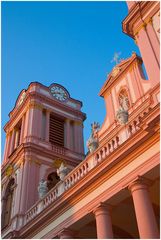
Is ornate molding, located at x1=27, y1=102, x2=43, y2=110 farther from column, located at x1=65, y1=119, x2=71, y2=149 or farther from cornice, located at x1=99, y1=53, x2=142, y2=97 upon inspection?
cornice, located at x1=99, y1=53, x2=142, y2=97

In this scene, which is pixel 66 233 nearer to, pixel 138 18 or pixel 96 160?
pixel 96 160

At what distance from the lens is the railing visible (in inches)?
474

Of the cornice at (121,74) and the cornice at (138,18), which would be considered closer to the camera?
the cornice at (138,18)

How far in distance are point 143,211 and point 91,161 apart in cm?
395

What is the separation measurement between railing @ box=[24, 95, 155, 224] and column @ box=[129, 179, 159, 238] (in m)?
1.72

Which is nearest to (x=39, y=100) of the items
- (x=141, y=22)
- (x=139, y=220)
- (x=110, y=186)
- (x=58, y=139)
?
(x=58, y=139)

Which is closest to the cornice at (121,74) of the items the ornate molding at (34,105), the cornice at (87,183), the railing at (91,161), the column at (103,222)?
the ornate molding at (34,105)

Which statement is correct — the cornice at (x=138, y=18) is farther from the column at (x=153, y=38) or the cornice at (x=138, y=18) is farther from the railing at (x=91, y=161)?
the railing at (x=91, y=161)

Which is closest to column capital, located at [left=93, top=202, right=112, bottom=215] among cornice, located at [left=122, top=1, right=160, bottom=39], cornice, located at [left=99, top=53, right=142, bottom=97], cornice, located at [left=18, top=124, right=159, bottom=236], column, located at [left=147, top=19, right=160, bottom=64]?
cornice, located at [left=18, top=124, right=159, bottom=236]

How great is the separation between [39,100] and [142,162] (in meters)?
15.7

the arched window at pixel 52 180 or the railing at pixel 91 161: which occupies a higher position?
the arched window at pixel 52 180

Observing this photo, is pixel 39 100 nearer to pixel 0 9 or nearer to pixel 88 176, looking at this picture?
pixel 88 176

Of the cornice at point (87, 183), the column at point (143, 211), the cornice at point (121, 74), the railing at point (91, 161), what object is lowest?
the column at point (143, 211)

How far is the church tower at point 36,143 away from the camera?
20609mm
